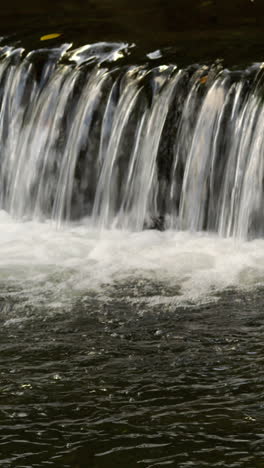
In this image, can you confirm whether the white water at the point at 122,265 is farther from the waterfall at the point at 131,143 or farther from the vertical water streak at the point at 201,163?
the waterfall at the point at 131,143

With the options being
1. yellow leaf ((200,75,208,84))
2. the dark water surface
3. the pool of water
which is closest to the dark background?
yellow leaf ((200,75,208,84))

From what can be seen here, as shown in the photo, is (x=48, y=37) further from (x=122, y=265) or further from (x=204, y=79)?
(x=122, y=265)

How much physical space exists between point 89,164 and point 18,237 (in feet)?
3.18

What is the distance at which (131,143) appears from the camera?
347 inches

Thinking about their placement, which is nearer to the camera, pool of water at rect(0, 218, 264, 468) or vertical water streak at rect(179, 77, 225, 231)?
pool of water at rect(0, 218, 264, 468)

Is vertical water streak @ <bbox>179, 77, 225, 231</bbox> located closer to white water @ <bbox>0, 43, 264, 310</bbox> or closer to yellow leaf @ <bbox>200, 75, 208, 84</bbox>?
white water @ <bbox>0, 43, 264, 310</bbox>

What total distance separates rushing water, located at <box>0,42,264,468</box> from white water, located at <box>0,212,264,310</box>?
0.02m

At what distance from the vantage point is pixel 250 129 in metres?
8.29

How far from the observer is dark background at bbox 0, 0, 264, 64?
9383 mm

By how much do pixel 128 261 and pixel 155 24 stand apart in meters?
→ 3.76

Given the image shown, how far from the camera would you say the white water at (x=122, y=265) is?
6719 millimetres

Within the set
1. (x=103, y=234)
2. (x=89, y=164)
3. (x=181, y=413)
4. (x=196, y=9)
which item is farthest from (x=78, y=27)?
(x=181, y=413)

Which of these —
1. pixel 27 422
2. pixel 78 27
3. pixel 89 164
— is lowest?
pixel 27 422

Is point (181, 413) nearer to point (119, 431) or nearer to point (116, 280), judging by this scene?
point (119, 431)
